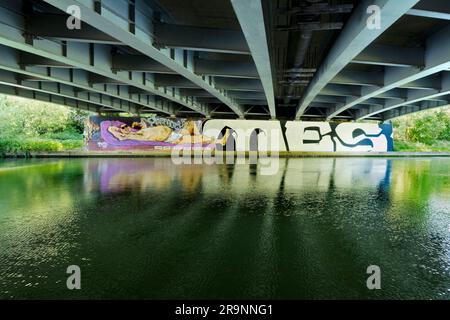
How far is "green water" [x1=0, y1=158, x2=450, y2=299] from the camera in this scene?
3.04 m

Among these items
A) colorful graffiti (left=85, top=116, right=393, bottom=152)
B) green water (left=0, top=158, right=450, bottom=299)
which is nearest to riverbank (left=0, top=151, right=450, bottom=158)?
colorful graffiti (left=85, top=116, right=393, bottom=152)

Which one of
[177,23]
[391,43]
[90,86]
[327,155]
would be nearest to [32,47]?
[177,23]

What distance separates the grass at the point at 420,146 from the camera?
132 ft

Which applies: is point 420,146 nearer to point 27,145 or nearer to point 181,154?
point 181,154

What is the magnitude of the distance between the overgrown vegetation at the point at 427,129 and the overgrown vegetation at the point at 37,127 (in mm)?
44869

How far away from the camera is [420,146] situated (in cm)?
4203

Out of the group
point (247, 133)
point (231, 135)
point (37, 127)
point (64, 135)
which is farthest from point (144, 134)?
point (37, 127)

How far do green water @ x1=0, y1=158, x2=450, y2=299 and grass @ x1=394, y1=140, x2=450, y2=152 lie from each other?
37.0 m

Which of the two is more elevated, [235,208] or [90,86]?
[90,86]

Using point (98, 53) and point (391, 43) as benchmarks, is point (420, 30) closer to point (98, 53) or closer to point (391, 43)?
point (391, 43)

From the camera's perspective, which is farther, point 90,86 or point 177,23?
point 90,86

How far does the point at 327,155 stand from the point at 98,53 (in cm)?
2622

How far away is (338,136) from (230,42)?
28.4m

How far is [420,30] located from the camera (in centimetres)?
1094
